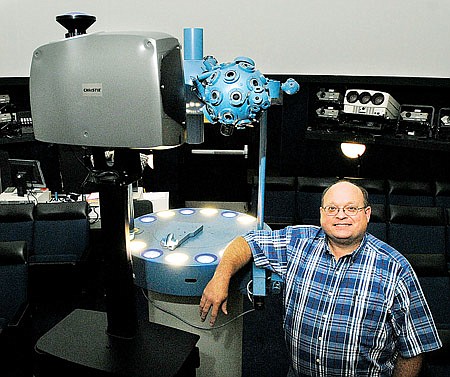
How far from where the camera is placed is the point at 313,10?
5426mm

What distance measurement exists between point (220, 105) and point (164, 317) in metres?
1.01

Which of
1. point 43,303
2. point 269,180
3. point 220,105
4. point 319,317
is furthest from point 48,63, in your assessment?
point 269,180

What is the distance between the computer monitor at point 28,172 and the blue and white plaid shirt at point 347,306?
384cm

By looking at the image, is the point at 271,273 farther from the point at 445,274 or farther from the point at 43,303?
the point at 43,303

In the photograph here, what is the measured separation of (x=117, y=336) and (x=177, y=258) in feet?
1.80

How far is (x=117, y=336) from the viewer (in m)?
1.30

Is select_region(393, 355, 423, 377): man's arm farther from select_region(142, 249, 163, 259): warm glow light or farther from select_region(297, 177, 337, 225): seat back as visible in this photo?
select_region(297, 177, 337, 225): seat back

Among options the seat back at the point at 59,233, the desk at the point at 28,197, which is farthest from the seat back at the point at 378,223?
the desk at the point at 28,197

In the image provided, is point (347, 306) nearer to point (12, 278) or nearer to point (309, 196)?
point (12, 278)

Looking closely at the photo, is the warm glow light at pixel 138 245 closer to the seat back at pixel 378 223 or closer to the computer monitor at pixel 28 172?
the seat back at pixel 378 223

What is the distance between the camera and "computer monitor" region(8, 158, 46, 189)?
5109mm

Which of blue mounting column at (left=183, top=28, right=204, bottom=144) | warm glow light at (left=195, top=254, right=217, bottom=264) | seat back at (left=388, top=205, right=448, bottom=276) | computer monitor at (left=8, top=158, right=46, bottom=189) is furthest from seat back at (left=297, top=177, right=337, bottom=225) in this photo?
blue mounting column at (left=183, top=28, right=204, bottom=144)

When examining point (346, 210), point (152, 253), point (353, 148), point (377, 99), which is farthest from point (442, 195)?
point (152, 253)

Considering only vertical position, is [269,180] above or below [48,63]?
below
